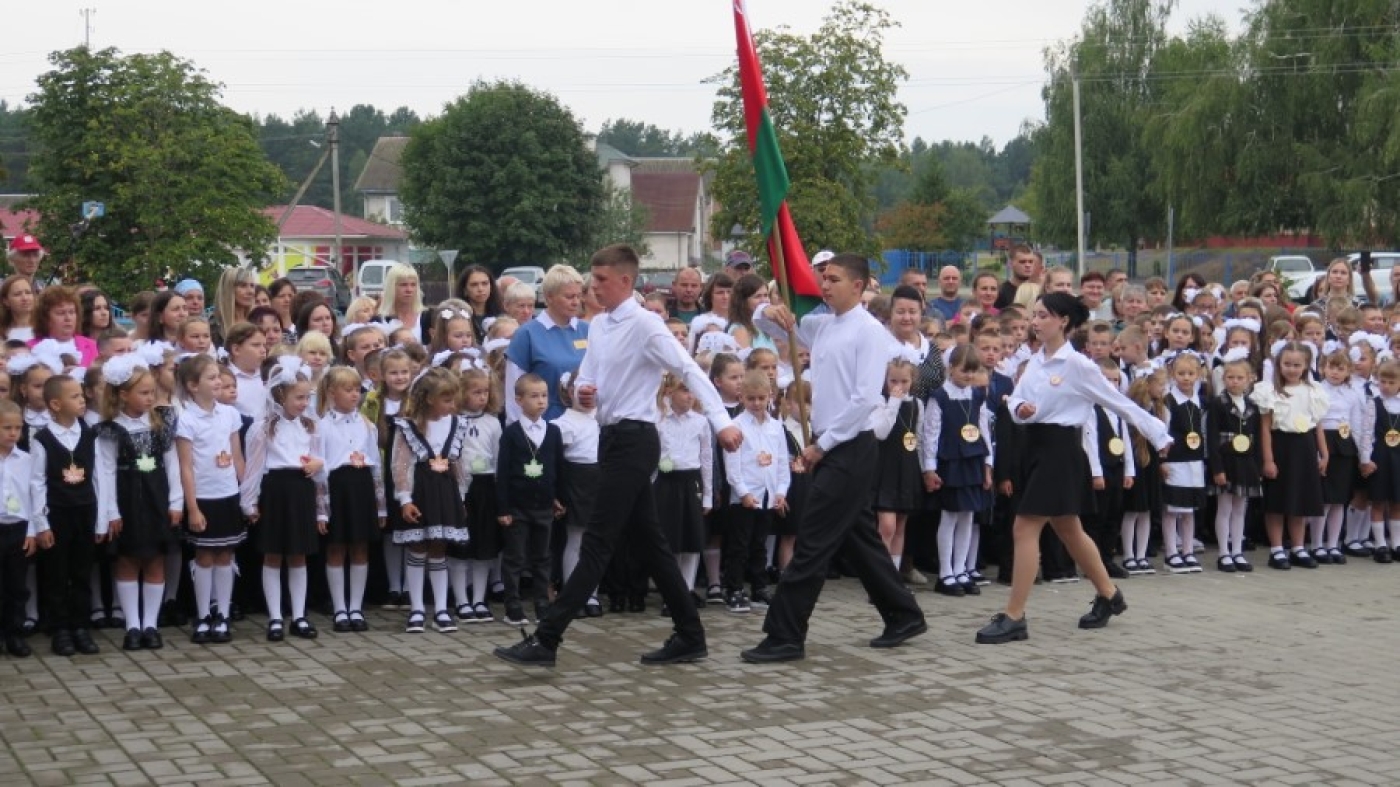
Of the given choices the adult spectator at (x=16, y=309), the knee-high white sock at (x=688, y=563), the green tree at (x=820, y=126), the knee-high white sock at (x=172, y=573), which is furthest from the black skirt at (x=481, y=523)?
the green tree at (x=820, y=126)

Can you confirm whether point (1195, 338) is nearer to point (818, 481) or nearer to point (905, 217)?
point (818, 481)

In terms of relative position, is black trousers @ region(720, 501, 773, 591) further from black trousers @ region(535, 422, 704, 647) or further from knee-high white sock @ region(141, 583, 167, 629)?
knee-high white sock @ region(141, 583, 167, 629)

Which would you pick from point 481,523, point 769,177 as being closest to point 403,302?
point 481,523

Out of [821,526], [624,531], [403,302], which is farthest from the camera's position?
[403,302]

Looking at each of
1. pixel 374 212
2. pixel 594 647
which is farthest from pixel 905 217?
pixel 594 647

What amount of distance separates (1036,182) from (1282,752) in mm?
59920

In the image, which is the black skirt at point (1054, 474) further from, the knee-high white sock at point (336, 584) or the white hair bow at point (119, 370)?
the white hair bow at point (119, 370)

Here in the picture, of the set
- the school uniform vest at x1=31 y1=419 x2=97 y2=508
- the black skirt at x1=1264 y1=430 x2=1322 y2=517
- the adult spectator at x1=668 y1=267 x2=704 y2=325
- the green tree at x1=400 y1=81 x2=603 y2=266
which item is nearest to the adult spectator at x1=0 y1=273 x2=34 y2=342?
the school uniform vest at x1=31 y1=419 x2=97 y2=508

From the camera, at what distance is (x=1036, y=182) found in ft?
214

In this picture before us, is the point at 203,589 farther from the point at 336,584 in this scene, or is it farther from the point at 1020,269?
the point at 1020,269

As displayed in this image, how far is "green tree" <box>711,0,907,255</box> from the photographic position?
107ft

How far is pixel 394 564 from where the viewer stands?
34.7 feet

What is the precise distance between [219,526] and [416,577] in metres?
1.12

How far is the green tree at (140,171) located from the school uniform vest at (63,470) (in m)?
24.1
